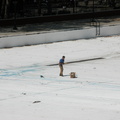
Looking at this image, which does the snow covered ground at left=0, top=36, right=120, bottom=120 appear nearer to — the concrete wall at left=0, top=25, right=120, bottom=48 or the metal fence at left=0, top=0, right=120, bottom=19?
the concrete wall at left=0, top=25, right=120, bottom=48

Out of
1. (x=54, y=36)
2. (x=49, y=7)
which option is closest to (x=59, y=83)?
(x=54, y=36)

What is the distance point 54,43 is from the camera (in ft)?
132

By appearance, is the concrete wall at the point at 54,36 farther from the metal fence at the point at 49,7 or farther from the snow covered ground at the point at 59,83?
the metal fence at the point at 49,7

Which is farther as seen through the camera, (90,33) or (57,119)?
(90,33)

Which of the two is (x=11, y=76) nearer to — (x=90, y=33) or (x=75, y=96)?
(x=75, y=96)

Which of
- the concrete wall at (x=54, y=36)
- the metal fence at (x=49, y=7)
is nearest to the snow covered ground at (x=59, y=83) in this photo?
the concrete wall at (x=54, y=36)

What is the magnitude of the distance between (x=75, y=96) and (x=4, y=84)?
4.47 meters

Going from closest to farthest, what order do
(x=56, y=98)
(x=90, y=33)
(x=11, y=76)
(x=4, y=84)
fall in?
(x=56, y=98) → (x=4, y=84) → (x=11, y=76) → (x=90, y=33)

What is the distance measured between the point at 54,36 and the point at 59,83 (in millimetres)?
14509

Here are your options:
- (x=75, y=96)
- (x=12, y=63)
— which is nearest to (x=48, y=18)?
(x=12, y=63)

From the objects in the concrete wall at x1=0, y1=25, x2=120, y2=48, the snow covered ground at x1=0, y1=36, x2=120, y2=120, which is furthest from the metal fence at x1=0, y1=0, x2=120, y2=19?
the snow covered ground at x1=0, y1=36, x2=120, y2=120

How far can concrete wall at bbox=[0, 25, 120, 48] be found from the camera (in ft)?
125

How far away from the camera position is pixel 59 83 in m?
26.4

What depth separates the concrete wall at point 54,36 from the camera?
1499 inches
